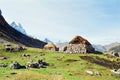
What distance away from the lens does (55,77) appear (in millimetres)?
57094

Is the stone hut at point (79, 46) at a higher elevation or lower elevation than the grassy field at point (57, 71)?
higher

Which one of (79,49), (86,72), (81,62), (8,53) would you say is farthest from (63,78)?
(79,49)

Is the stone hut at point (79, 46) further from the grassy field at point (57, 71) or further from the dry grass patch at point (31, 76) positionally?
the dry grass patch at point (31, 76)

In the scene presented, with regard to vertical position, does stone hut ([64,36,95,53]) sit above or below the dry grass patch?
above

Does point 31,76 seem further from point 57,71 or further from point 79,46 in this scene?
point 79,46

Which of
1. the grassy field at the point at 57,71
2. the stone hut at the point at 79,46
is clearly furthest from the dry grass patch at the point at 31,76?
the stone hut at the point at 79,46

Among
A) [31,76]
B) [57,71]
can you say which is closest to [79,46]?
[57,71]

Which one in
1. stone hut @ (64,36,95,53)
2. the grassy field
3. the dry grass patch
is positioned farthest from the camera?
stone hut @ (64,36,95,53)

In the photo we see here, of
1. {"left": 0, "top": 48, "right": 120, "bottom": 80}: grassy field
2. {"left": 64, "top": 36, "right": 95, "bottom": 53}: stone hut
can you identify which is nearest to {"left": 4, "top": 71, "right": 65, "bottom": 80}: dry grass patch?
{"left": 0, "top": 48, "right": 120, "bottom": 80}: grassy field

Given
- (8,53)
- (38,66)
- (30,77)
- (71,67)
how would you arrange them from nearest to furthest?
(30,77) < (38,66) < (71,67) < (8,53)

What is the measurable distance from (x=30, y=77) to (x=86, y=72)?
1710 centimetres

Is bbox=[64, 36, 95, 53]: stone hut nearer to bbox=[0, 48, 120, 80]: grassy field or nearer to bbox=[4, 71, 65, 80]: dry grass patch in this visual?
bbox=[0, 48, 120, 80]: grassy field

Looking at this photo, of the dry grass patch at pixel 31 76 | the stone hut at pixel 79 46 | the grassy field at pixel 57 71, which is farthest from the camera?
the stone hut at pixel 79 46

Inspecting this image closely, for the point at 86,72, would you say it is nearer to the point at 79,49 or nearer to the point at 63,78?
the point at 63,78
